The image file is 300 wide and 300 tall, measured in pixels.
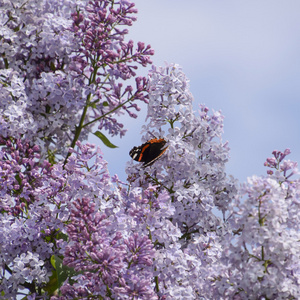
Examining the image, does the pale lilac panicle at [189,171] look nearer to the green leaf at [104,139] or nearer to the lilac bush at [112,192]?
the lilac bush at [112,192]

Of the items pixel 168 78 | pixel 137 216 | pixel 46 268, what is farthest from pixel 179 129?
pixel 46 268

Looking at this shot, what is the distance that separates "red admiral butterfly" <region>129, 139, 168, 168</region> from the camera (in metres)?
3.81

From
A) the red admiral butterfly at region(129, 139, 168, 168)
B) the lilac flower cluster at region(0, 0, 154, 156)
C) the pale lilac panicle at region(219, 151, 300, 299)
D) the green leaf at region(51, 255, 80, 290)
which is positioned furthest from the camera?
the lilac flower cluster at region(0, 0, 154, 156)

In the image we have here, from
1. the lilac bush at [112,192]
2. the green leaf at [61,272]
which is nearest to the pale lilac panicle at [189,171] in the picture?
the lilac bush at [112,192]

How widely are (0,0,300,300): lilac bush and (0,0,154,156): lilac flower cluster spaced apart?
0.01 metres

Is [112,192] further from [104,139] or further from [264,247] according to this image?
[104,139]

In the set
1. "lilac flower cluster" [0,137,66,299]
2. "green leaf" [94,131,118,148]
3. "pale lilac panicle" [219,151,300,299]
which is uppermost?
"green leaf" [94,131,118,148]

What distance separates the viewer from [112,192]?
3404mm

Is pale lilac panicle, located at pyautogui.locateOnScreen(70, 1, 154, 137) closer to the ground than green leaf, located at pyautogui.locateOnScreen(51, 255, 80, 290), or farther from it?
farther from it

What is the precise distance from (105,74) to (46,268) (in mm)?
1608

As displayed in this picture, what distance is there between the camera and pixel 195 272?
3.47 m

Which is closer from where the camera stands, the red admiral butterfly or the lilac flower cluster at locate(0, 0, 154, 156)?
the red admiral butterfly

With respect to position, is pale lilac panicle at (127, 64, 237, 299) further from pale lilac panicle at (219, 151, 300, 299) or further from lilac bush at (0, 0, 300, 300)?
pale lilac panicle at (219, 151, 300, 299)

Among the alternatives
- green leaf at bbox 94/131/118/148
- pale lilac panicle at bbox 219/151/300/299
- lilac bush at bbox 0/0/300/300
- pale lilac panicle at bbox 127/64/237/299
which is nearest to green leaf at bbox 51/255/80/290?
lilac bush at bbox 0/0/300/300
